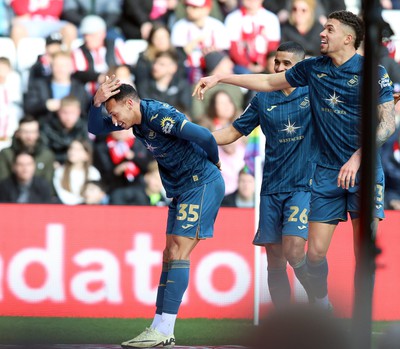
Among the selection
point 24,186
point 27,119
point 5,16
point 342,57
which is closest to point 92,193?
point 24,186

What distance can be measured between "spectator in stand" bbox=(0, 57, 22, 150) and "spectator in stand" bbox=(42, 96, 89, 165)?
1.13 feet

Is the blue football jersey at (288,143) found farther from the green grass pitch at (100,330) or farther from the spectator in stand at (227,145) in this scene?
the spectator in stand at (227,145)

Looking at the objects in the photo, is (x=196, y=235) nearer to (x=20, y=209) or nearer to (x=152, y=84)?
(x=20, y=209)

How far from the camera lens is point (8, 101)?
34.9ft

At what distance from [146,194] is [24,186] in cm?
132

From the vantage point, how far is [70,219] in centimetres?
988

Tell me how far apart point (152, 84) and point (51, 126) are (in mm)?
1260

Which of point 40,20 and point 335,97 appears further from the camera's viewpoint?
point 40,20

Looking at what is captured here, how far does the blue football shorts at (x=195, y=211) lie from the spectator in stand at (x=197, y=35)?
391 cm

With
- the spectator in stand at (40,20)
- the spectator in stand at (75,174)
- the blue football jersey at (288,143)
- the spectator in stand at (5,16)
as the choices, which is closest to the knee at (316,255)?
the blue football jersey at (288,143)

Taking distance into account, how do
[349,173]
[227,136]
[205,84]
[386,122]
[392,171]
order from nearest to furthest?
1. [349,173]
2. [205,84]
3. [386,122]
4. [227,136]
5. [392,171]

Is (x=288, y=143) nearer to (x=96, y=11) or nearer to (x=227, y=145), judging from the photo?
(x=227, y=145)

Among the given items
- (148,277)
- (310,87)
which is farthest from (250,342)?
(148,277)

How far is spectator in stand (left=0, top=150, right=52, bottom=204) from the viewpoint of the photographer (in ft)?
33.9
